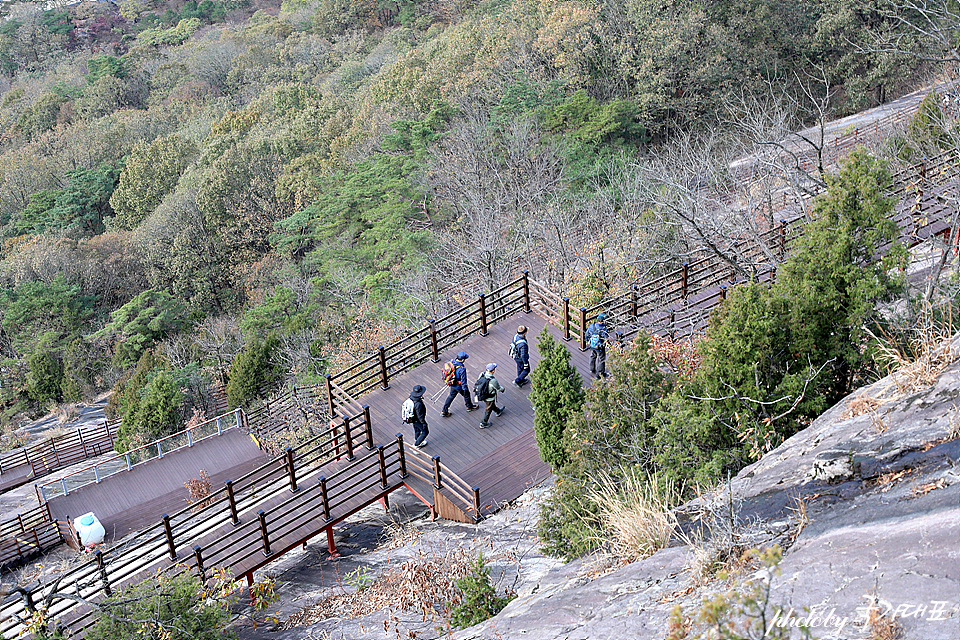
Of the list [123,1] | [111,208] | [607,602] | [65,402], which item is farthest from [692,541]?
[123,1]

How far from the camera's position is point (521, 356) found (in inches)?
576

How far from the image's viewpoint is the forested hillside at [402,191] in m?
26.9

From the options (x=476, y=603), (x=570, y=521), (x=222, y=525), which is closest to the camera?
(x=476, y=603)

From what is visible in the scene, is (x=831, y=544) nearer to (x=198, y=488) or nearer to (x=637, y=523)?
(x=637, y=523)

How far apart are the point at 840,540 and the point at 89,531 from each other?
1352cm

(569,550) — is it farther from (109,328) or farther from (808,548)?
(109,328)

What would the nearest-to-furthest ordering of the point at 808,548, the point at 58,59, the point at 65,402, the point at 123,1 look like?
the point at 808,548 < the point at 65,402 < the point at 58,59 < the point at 123,1

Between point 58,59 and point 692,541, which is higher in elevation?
point 58,59

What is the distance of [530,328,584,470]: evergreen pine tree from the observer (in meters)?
11.7

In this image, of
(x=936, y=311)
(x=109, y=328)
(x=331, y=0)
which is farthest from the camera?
(x=331, y=0)

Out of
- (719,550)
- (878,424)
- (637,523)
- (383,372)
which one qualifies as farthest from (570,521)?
(383,372)

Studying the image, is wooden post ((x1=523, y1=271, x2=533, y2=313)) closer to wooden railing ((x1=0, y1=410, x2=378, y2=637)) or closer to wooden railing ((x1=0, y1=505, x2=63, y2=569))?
wooden railing ((x1=0, y1=410, x2=378, y2=637))

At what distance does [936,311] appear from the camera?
10508 millimetres

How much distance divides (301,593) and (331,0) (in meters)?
67.9
